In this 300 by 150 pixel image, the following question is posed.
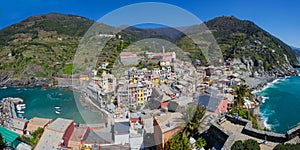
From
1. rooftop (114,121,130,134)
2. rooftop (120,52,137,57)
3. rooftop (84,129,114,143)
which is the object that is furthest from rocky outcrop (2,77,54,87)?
rooftop (114,121,130,134)

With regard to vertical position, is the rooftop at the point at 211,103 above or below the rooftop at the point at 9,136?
above

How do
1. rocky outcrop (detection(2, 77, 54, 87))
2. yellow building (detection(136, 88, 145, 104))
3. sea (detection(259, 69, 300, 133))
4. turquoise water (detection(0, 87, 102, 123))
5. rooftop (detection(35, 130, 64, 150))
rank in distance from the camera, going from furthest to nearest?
1. rocky outcrop (detection(2, 77, 54, 87))
2. turquoise water (detection(0, 87, 102, 123))
3. yellow building (detection(136, 88, 145, 104))
4. sea (detection(259, 69, 300, 133))
5. rooftop (detection(35, 130, 64, 150))

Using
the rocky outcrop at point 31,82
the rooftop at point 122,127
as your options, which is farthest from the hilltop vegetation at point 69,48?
the rooftop at point 122,127

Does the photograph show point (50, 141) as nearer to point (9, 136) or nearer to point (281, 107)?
point (9, 136)

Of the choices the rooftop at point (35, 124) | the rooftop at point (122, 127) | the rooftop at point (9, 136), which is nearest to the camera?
the rooftop at point (122, 127)

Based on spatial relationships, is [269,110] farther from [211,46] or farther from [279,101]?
[211,46]

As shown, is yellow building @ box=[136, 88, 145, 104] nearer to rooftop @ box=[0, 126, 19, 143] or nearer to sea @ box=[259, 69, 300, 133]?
rooftop @ box=[0, 126, 19, 143]

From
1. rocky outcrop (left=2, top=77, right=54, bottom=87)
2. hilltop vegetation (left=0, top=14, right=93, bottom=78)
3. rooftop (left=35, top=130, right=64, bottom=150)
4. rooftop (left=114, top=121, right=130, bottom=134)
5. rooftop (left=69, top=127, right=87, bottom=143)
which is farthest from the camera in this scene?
hilltop vegetation (left=0, top=14, right=93, bottom=78)

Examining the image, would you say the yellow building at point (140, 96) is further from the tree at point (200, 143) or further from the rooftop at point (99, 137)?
the tree at point (200, 143)
